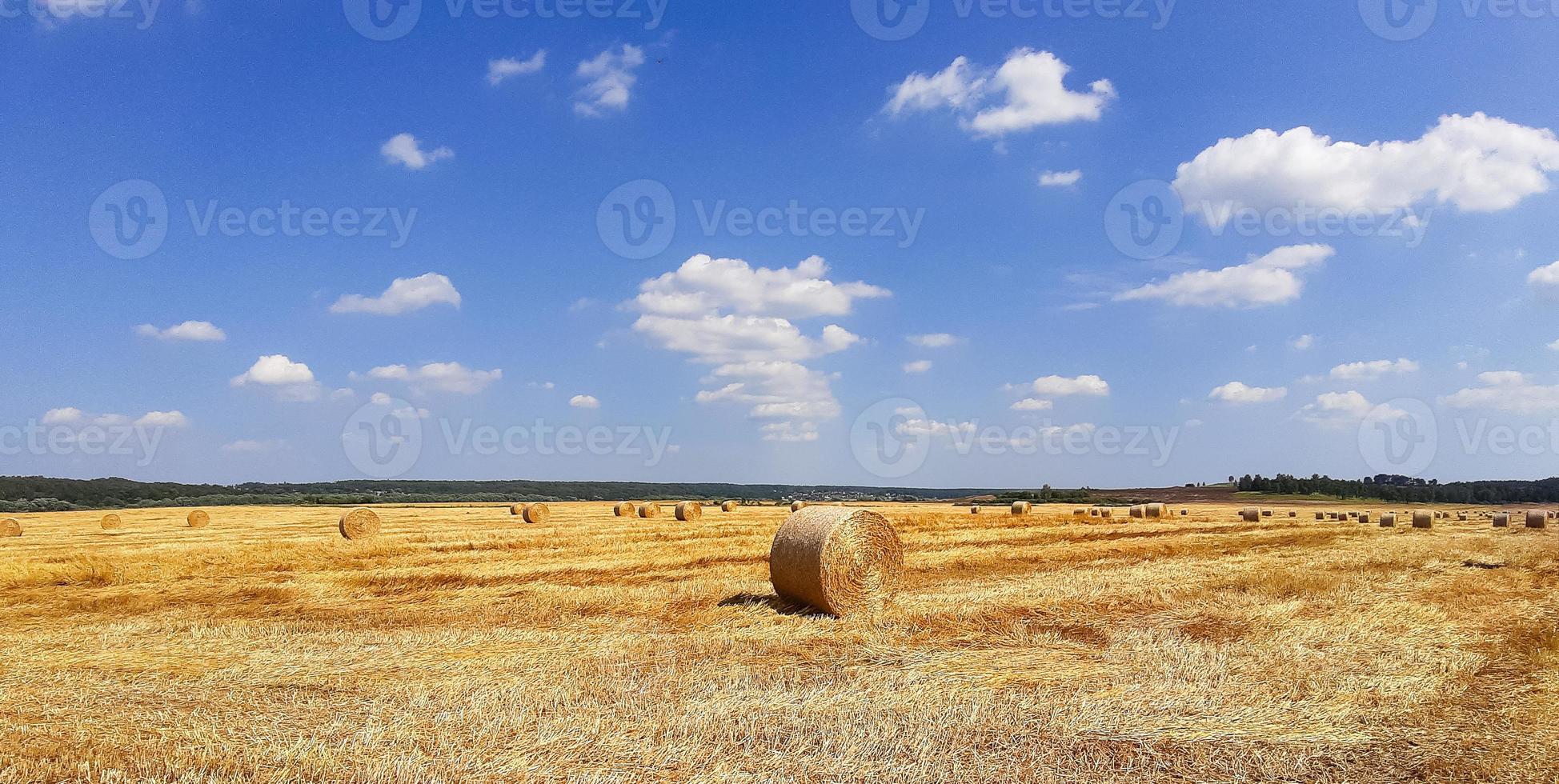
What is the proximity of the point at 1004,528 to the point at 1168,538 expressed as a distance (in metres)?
5.14

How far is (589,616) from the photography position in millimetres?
11008

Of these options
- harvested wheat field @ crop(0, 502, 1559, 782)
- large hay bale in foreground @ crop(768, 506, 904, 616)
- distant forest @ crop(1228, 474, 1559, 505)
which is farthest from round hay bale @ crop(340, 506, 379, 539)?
distant forest @ crop(1228, 474, 1559, 505)

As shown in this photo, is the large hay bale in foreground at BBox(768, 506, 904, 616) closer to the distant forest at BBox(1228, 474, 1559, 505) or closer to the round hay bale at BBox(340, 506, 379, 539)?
the round hay bale at BBox(340, 506, 379, 539)

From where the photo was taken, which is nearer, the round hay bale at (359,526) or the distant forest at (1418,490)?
the round hay bale at (359,526)

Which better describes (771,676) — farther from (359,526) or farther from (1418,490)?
(1418,490)

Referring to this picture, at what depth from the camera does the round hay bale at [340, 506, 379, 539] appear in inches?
1097

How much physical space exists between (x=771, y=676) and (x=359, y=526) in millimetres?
24359

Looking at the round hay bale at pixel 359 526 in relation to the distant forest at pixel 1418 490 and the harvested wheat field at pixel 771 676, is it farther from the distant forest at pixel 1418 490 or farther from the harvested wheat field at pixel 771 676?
the distant forest at pixel 1418 490

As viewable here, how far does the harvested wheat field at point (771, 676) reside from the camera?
567 cm

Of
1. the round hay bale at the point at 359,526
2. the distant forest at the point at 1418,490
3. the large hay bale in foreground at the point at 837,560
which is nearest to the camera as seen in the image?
the large hay bale in foreground at the point at 837,560

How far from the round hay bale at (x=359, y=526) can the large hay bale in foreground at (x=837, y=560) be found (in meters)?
19.3

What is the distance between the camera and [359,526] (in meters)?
28.3

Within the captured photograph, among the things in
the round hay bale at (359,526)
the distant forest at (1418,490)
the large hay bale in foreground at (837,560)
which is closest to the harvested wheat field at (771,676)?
the large hay bale in foreground at (837,560)

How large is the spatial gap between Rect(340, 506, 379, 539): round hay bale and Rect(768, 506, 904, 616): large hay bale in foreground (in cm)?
1935
